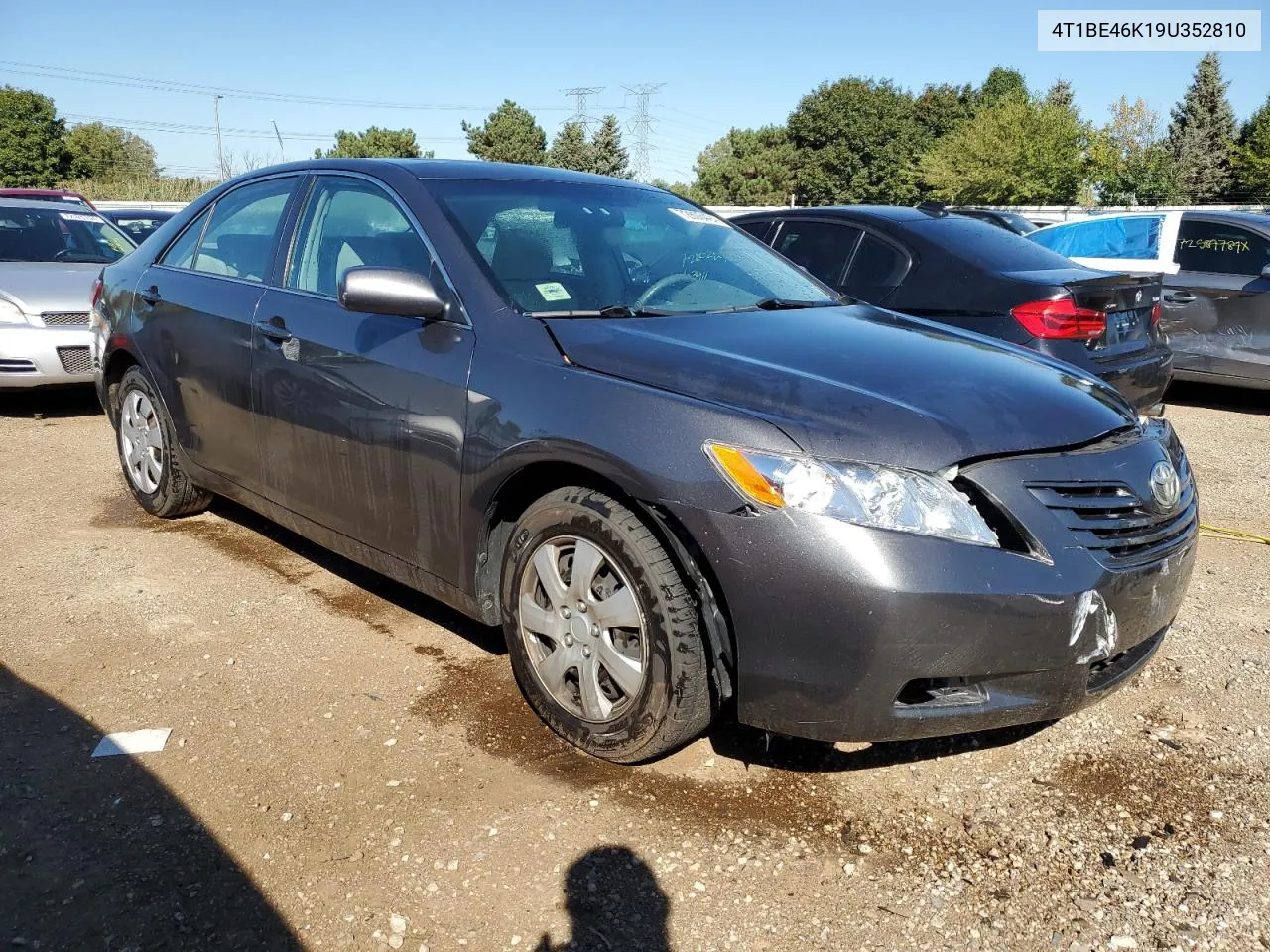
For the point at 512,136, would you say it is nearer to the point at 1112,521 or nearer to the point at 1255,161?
the point at 1255,161

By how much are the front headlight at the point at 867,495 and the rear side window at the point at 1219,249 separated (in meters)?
7.47

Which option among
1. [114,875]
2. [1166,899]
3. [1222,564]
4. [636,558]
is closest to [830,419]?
Answer: [636,558]

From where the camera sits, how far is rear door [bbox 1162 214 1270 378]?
817 centimetres

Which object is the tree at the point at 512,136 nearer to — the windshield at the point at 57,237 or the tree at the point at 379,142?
the tree at the point at 379,142

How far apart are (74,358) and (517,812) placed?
631cm

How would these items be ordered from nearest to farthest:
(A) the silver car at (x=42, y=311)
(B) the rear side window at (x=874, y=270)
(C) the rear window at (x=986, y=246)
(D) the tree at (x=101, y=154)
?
(C) the rear window at (x=986, y=246) → (B) the rear side window at (x=874, y=270) → (A) the silver car at (x=42, y=311) → (D) the tree at (x=101, y=154)

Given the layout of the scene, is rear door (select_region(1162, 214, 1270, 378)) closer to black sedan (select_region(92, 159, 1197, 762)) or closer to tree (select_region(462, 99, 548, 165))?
black sedan (select_region(92, 159, 1197, 762))

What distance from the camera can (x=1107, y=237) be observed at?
9.23m

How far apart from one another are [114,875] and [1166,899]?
245 cm

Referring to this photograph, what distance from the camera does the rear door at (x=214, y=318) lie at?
159 inches

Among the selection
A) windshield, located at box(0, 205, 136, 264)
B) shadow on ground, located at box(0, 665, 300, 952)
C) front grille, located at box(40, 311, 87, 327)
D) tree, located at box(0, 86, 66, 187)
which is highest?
tree, located at box(0, 86, 66, 187)

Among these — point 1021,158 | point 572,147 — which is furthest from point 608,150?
point 1021,158

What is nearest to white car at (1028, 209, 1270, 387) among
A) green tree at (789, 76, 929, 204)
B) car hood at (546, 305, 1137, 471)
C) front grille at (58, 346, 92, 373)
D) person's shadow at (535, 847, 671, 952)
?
car hood at (546, 305, 1137, 471)

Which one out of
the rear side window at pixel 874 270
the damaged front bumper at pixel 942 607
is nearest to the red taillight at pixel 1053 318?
the rear side window at pixel 874 270
